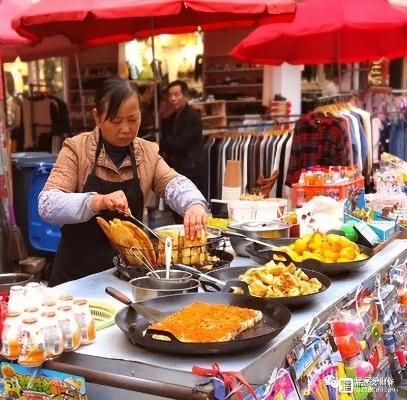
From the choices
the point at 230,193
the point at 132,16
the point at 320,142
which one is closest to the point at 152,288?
the point at 230,193

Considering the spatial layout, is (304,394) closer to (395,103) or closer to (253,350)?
(253,350)

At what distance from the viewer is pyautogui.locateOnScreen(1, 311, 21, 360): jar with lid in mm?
1928

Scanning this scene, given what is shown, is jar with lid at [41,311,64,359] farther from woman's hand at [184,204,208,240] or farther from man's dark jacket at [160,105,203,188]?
man's dark jacket at [160,105,203,188]

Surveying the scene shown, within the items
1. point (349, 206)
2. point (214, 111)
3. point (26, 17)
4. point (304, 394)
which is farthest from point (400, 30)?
point (304, 394)

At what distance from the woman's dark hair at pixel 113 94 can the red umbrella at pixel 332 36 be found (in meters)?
4.53

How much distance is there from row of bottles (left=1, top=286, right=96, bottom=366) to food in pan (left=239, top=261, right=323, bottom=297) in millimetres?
741

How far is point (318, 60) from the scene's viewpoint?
356 inches

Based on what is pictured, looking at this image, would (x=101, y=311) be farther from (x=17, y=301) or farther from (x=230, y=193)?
(x=230, y=193)

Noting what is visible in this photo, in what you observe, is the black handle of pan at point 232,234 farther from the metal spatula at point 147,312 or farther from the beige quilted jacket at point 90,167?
the metal spatula at point 147,312

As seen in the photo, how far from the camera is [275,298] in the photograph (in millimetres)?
2420

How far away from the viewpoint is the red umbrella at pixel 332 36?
7219 millimetres

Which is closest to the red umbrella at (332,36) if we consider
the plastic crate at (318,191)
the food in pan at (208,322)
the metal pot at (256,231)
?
the plastic crate at (318,191)

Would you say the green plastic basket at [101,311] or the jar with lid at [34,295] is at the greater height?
the jar with lid at [34,295]

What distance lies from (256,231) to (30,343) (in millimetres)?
1686
